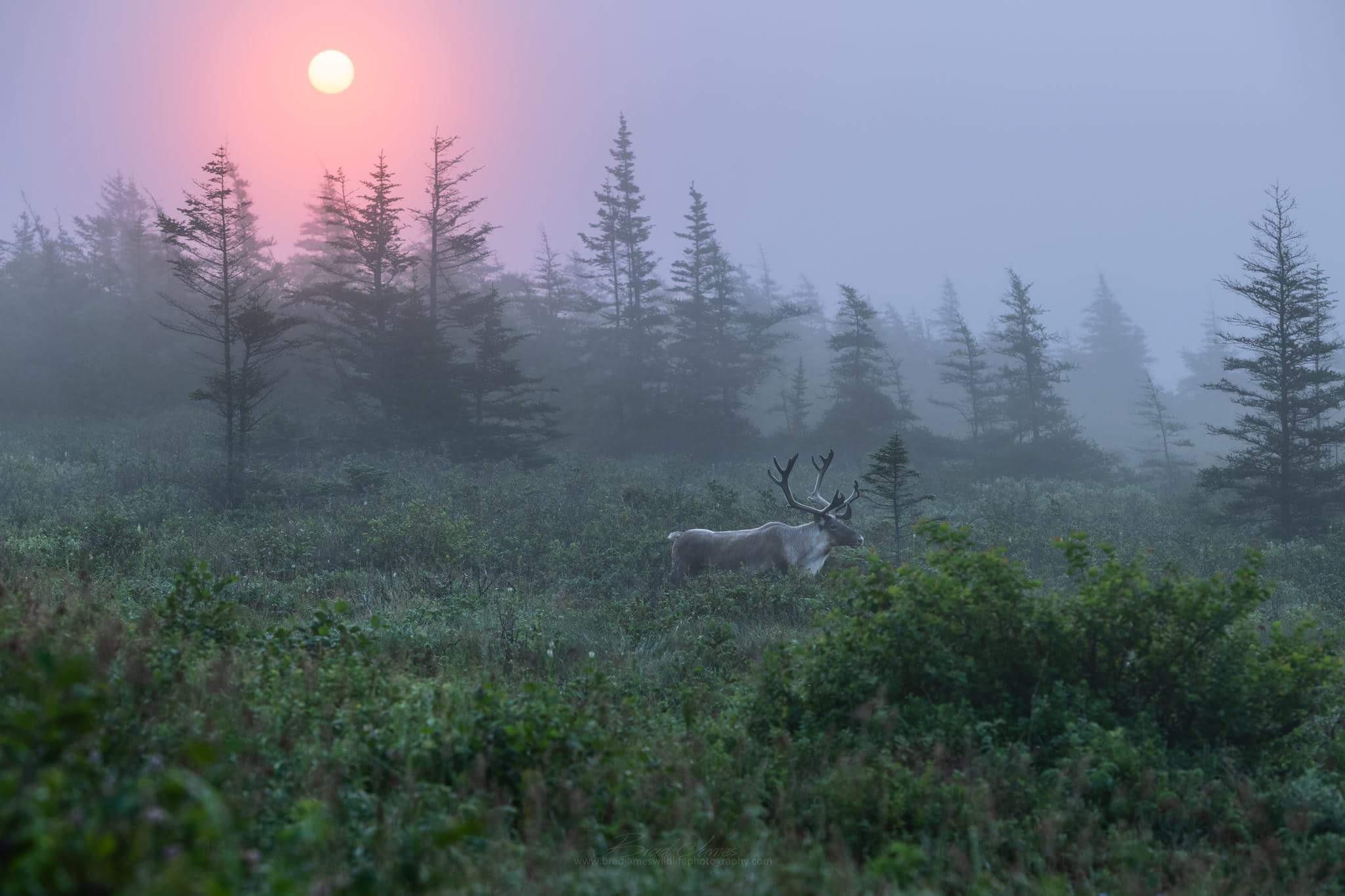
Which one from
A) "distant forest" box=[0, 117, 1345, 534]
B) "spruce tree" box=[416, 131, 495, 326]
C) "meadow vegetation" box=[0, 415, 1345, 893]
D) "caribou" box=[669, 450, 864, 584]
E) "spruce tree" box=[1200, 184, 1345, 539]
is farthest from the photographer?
"spruce tree" box=[416, 131, 495, 326]

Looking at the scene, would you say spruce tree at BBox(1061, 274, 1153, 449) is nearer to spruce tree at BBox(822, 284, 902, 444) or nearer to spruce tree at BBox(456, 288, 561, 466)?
spruce tree at BBox(822, 284, 902, 444)

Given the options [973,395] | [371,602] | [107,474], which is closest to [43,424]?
[107,474]

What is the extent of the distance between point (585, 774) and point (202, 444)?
26.7 metres

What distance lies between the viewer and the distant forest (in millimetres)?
22797

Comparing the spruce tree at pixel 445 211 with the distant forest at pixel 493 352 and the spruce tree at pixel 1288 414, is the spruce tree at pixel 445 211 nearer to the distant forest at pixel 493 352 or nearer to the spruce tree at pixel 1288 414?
the distant forest at pixel 493 352

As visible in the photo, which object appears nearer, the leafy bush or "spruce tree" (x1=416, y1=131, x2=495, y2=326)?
the leafy bush

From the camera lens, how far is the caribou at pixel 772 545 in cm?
1431

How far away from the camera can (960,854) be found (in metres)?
4.22

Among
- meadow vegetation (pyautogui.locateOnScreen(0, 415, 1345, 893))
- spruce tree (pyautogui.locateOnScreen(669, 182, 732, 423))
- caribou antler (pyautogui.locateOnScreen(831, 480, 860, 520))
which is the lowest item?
meadow vegetation (pyautogui.locateOnScreen(0, 415, 1345, 893))

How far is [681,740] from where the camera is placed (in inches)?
223

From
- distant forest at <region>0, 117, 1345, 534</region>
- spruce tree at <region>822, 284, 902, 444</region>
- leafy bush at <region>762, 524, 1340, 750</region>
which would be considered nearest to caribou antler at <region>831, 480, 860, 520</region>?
leafy bush at <region>762, 524, 1340, 750</region>

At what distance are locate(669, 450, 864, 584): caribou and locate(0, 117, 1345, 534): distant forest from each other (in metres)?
11.6

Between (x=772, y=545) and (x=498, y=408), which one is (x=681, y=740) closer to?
(x=772, y=545)

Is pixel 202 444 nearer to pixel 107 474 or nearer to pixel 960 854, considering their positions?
pixel 107 474
